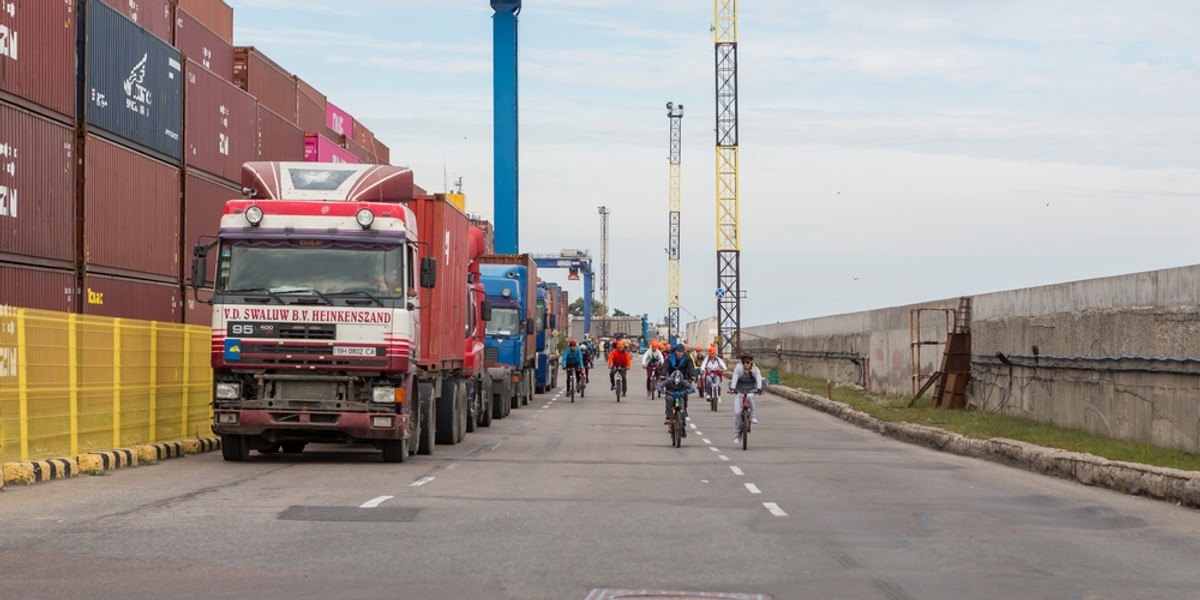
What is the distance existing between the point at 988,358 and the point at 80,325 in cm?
1968

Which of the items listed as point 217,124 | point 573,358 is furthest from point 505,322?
point 217,124

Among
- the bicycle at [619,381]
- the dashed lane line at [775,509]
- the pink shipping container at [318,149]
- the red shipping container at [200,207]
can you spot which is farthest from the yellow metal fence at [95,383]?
the bicycle at [619,381]

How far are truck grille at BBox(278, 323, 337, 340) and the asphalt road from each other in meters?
1.65

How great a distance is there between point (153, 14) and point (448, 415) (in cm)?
897

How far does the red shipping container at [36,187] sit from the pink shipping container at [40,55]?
0.94 ft

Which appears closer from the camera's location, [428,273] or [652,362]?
[428,273]

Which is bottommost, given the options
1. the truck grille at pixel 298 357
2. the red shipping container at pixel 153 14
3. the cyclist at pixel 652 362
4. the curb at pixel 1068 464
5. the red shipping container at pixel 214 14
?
the curb at pixel 1068 464

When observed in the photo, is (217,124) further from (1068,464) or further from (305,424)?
(1068,464)

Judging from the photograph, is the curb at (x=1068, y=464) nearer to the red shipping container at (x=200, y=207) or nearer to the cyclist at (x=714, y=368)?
the cyclist at (x=714, y=368)

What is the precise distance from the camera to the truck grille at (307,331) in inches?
749

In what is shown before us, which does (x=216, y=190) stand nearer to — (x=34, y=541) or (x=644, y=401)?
(x=34, y=541)

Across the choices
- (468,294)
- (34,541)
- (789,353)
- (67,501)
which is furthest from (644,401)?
(34,541)

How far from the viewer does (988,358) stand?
31.9 metres

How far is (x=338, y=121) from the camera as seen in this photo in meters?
43.2
